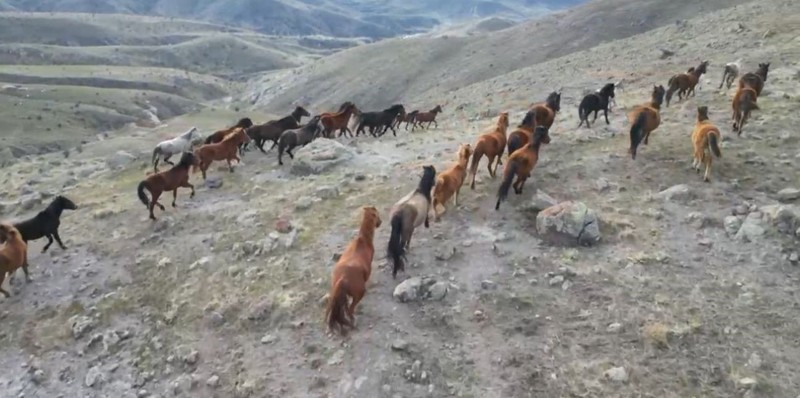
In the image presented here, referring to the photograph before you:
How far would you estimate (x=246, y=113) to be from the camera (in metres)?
76.5

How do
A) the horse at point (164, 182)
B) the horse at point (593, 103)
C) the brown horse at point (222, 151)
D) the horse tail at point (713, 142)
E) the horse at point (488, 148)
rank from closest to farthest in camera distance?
1. the horse tail at point (713, 142)
2. the horse at point (488, 148)
3. the horse at point (164, 182)
4. the brown horse at point (222, 151)
5. the horse at point (593, 103)

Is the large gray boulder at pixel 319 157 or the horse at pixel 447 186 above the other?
the horse at pixel 447 186

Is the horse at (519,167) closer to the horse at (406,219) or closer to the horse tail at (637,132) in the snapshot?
the horse at (406,219)

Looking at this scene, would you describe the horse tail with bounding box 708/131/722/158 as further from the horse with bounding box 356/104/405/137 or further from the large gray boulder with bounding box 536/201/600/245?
the horse with bounding box 356/104/405/137

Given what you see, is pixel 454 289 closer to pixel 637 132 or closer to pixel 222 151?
pixel 637 132

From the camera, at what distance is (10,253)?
41.8ft

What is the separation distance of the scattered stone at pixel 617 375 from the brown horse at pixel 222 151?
12961 millimetres

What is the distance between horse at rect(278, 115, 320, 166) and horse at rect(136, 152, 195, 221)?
332 centimetres

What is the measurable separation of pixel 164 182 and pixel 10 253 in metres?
4.08

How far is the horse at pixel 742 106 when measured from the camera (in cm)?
1650

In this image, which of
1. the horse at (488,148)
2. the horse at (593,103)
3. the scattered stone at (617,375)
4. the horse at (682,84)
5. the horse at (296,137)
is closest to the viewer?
the scattered stone at (617,375)

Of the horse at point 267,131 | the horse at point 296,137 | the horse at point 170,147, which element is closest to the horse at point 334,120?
the horse at point 296,137

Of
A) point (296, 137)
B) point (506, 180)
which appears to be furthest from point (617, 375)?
point (296, 137)

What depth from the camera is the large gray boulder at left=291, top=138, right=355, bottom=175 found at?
18562 millimetres
